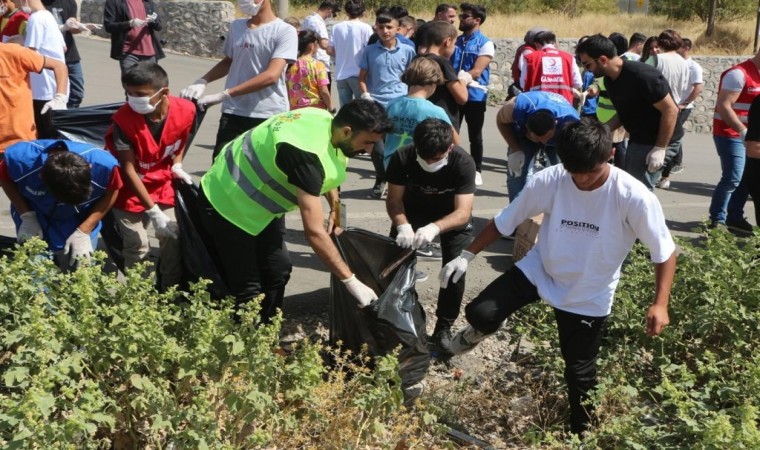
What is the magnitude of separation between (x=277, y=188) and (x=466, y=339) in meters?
1.12

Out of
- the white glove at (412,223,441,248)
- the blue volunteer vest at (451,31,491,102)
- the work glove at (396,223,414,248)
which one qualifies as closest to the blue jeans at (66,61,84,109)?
the blue volunteer vest at (451,31,491,102)

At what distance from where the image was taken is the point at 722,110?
7125mm

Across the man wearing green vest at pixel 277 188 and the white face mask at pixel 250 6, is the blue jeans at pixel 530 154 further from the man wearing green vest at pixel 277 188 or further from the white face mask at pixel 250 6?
the man wearing green vest at pixel 277 188

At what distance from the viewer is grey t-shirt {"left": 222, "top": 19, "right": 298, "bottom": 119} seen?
5.86 metres

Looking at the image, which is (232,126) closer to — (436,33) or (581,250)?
(436,33)

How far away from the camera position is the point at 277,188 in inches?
168

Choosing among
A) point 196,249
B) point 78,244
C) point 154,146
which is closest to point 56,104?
point 154,146

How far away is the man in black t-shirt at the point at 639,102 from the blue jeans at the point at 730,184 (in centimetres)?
132

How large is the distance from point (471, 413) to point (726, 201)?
4.18m

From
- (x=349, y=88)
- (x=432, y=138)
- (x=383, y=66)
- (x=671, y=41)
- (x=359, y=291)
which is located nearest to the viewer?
(x=359, y=291)

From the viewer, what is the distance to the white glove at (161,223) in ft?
15.1

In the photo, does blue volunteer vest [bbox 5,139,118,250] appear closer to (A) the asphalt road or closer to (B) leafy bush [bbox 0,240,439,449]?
(B) leafy bush [bbox 0,240,439,449]

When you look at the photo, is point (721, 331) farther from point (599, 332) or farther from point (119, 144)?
point (119, 144)

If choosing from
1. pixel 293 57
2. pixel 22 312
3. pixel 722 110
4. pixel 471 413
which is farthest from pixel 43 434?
pixel 722 110
